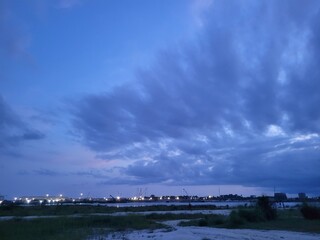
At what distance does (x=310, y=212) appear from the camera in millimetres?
51844

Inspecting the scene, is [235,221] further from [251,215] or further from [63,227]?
[63,227]

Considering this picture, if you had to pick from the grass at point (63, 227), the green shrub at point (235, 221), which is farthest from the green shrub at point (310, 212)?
the grass at point (63, 227)

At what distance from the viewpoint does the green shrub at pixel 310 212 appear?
5134 centimetres

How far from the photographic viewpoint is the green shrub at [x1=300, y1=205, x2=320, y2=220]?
51344mm

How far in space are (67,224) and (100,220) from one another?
7.93m

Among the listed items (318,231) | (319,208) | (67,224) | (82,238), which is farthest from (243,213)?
(82,238)

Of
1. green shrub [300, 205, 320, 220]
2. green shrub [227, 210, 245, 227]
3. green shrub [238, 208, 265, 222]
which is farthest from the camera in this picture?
green shrub [238, 208, 265, 222]

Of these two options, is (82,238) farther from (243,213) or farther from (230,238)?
(243,213)

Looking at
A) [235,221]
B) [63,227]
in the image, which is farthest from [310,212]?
[63,227]

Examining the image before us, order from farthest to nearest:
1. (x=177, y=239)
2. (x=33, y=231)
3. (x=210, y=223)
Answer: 1. (x=210, y=223)
2. (x=33, y=231)
3. (x=177, y=239)

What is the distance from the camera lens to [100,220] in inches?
2029

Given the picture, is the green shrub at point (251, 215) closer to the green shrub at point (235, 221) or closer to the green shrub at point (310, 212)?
the green shrub at point (235, 221)

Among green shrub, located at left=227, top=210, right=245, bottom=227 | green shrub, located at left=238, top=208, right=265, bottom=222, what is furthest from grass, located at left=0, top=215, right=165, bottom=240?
green shrub, located at left=238, top=208, right=265, bottom=222

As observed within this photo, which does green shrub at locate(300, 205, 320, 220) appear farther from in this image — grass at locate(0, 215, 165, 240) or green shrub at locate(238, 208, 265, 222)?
grass at locate(0, 215, 165, 240)
